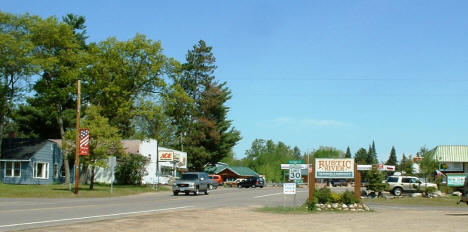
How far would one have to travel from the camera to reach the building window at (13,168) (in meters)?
52.1

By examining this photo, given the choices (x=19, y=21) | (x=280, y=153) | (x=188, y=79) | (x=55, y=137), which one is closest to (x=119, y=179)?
(x=55, y=137)

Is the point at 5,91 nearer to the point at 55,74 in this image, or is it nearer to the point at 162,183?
the point at 55,74

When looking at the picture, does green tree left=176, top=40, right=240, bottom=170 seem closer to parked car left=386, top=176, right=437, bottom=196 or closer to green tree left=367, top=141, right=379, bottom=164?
parked car left=386, top=176, right=437, bottom=196

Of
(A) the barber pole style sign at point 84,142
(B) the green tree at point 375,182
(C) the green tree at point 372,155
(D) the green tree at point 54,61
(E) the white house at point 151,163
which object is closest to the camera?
(A) the barber pole style sign at point 84,142

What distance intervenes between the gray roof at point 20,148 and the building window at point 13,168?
576 millimetres

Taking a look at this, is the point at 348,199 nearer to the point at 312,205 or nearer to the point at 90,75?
the point at 312,205

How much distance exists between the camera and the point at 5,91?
4978cm

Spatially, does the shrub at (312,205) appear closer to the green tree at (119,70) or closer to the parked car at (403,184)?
the parked car at (403,184)

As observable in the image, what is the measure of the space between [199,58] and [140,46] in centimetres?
3231

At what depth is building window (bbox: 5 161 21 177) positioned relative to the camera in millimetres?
52094

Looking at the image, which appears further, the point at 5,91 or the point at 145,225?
the point at 5,91

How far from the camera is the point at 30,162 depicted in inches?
2063

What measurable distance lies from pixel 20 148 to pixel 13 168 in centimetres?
276

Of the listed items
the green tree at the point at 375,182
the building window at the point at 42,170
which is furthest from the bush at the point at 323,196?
the building window at the point at 42,170
